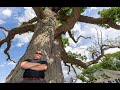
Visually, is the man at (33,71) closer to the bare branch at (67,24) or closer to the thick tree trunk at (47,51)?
A: the thick tree trunk at (47,51)

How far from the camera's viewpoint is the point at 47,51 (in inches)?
205

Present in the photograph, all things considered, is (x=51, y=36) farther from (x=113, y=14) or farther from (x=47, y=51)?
(x=113, y=14)

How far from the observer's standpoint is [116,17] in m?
8.00

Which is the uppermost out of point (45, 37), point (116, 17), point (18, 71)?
point (116, 17)

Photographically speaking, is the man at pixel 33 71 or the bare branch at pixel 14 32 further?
the bare branch at pixel 14 32

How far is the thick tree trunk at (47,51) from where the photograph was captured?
180 inches

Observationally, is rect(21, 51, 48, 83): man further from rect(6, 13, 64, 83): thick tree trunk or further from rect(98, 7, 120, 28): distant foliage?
rect(98, 7, 120, 28): distant foliage

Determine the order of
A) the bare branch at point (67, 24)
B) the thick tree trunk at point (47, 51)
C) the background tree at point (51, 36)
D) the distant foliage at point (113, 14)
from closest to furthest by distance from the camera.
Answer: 1. the thick tree trunk at point (47, 51)
2. the background tree at point (51, 36)
3. the bare branch at point (67, 24)
4. the distant foliage at point (113, 14)

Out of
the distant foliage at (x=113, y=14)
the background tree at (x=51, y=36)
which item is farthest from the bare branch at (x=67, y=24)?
the distant foliage at (x=113, y=14)

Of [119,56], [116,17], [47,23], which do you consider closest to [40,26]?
[47,23]

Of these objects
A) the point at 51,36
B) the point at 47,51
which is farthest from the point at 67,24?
the point at 47,51

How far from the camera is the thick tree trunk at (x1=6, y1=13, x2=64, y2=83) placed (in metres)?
4.57
